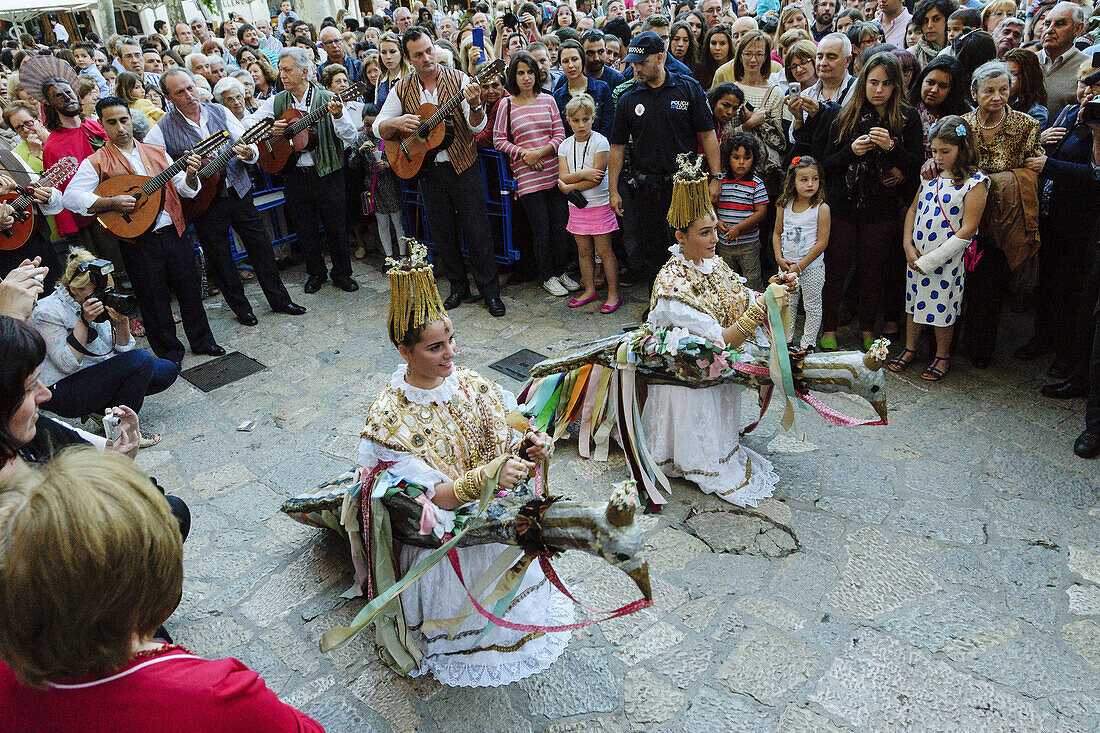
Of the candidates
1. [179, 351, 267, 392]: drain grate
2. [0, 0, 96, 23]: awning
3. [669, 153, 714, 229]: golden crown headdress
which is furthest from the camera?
[0, 0, 96, 23]: awning

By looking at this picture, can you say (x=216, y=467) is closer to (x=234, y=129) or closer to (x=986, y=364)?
(x=234, y=129)

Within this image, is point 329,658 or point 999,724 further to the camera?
point 329,658

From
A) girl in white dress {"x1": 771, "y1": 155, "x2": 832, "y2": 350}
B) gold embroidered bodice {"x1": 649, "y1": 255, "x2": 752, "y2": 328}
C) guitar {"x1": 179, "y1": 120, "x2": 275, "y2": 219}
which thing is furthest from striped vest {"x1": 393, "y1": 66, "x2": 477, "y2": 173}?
gold embroidered bodice {"x1": 649, "y1": 255, "x2": 752, "y2": 328}

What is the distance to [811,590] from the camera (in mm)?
3246

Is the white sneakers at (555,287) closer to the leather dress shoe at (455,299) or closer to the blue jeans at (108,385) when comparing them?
the leather dress shoe at (455,299)

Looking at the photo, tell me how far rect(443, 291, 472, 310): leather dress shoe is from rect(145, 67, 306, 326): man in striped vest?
134 cm

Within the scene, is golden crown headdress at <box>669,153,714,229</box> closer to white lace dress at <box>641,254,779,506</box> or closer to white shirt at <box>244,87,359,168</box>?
white lace dress at <box>641,254,779,506</box>

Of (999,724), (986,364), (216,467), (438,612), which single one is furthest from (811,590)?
(216,467)

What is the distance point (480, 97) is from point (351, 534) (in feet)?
14.5

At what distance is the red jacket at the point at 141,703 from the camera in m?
1.33

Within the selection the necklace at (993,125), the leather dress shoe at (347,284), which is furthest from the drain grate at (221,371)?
the necklace at (993,125)

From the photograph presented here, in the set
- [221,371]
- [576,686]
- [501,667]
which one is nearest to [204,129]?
[221,371]

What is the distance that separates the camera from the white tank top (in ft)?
16.1

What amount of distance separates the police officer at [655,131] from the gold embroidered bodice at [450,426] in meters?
3.24
